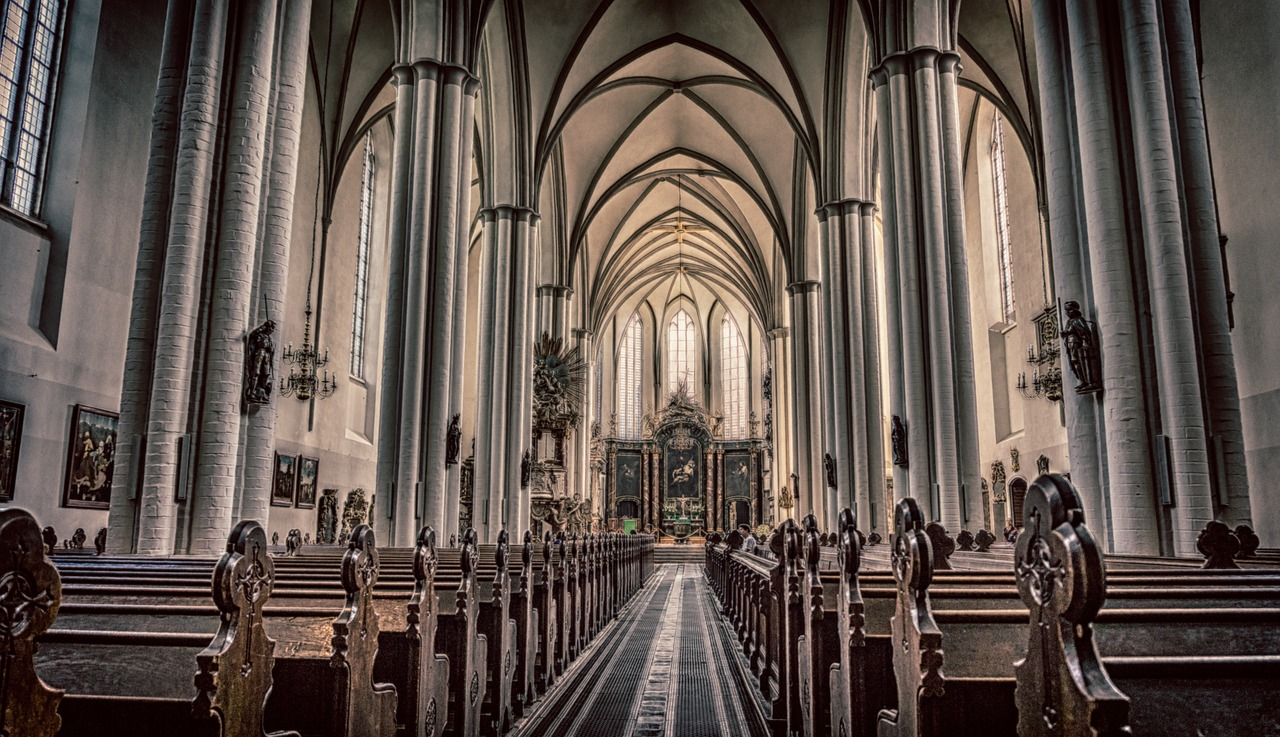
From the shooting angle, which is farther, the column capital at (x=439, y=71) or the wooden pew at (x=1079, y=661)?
the column capital at (x=439, y=71)

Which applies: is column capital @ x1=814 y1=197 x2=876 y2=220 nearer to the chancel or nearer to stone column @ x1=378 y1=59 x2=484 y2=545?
the chancel

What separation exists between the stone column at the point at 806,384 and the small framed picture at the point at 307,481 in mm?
11466

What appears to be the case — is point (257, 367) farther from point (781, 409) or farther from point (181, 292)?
point (781, 409)

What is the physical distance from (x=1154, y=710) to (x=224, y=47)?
7980mm

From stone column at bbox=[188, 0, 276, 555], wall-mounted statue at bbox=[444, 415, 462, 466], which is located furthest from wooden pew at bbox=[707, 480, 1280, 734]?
wall-mounted statue at bbox=[444, 415, 462, 466]

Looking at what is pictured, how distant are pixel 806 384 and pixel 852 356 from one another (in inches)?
247

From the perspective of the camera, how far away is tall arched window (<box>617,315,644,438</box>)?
1551 inches

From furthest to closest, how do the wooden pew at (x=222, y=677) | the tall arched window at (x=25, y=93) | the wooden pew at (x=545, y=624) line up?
the tall arched window at (x=25, y=93) → the wooden pew at (x=545, y=624) → the wooden pew at (x=222, y=677)

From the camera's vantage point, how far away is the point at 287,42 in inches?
307

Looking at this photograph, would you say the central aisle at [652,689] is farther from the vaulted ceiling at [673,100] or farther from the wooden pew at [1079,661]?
the vaulted ceiling at [673,100]

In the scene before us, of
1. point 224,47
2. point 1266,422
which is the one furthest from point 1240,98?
point 224,47

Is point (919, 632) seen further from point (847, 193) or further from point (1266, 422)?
point (847, 193)

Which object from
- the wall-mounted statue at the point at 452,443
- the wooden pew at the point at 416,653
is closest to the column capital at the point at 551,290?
the wall-mounted statue at the point at 452,443

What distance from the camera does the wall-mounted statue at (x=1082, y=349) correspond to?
6.91 meters
